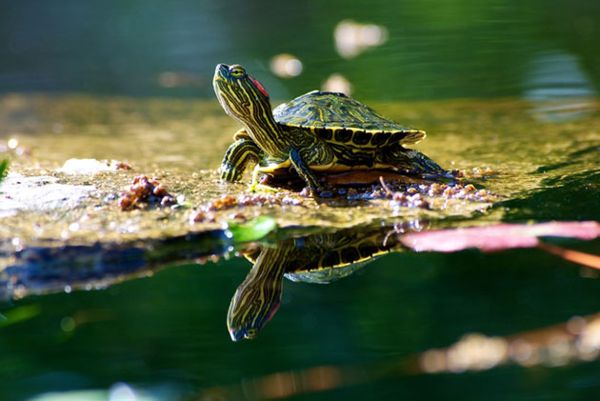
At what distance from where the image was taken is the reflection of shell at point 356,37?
6.23 metres

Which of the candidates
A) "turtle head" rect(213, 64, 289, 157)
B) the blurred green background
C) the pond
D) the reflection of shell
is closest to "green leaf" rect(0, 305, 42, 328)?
the pond

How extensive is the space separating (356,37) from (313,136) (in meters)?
4.38

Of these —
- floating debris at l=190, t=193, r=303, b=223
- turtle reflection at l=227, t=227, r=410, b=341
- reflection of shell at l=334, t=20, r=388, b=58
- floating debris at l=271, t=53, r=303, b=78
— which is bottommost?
turtle reflection at l=227, t=227, r=410, b=341

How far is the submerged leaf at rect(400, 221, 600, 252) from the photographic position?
6.09 ft

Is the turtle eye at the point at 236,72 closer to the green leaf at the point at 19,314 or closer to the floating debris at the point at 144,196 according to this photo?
the floating debris at the point at 144,196

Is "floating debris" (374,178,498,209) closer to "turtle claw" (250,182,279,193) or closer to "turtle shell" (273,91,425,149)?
"turtle shell" (273,91,425,149)

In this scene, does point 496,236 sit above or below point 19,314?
above

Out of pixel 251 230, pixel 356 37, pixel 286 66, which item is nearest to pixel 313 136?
A: pixel 251 230

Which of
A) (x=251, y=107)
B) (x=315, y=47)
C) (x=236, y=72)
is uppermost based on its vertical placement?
(x=315, y=47)

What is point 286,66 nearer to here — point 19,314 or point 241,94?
point 241,94

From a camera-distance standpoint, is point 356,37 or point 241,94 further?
point 356,37

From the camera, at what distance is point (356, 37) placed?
659 centimetres

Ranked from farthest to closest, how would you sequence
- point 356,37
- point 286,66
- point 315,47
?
point 356,37 < point 315,47 < point 286,66

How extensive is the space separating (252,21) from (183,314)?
6.53 m
